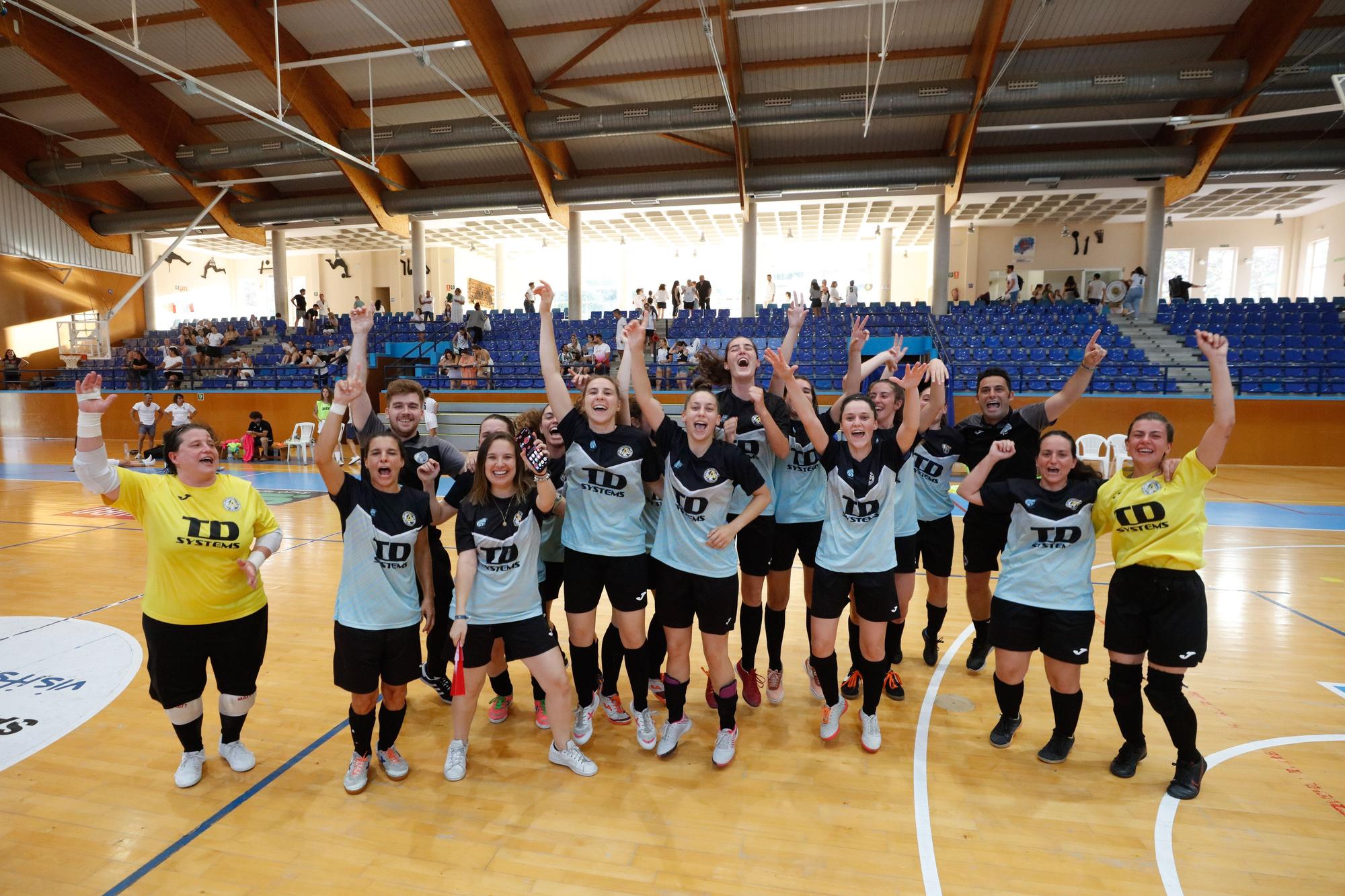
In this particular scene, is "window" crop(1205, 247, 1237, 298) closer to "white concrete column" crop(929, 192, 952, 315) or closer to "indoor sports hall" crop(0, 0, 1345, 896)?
"white concrete column" crop(929, 192, 952, 315)

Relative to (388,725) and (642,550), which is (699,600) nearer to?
(642,550)

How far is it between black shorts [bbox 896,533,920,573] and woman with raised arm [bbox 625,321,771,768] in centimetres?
105

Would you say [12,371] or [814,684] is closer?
[814,684]

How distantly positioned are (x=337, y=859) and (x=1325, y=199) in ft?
104

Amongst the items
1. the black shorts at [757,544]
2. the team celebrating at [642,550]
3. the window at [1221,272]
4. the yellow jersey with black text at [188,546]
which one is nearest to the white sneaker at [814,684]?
the team celebrating at [642,550]

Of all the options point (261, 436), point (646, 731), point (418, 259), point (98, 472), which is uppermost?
point (418, 259)

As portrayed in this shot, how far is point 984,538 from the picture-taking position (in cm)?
416

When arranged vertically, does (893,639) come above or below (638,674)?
below

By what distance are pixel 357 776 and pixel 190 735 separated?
0.87m

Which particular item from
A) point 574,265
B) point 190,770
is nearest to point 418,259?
point 574,265

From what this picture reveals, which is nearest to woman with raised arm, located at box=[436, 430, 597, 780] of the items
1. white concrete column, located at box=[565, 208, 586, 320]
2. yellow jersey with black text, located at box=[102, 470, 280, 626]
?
yellow jersey with black text, located at box=[102, 470, 280, 626]

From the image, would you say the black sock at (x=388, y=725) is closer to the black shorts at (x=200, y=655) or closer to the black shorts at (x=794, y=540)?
the black shorts at (x=200, y=655)

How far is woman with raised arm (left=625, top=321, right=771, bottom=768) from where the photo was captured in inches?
125

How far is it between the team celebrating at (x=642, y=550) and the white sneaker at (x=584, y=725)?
0.01 metres
